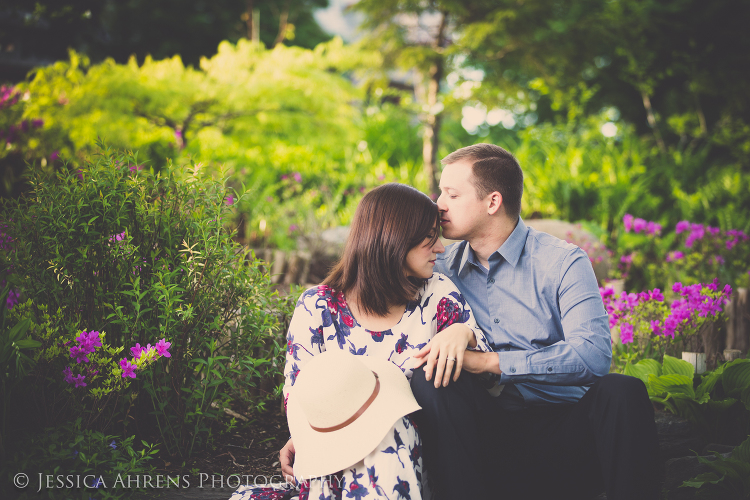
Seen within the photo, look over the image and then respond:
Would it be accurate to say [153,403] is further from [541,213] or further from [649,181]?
[649,181]

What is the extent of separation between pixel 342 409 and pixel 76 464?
0.98 m

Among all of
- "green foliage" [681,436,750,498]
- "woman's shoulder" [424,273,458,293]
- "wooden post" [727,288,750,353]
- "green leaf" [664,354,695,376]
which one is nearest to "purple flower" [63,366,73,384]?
"woman's shoulder" [424,273,458,293]

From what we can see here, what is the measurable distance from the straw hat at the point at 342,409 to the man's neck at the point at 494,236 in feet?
2.58

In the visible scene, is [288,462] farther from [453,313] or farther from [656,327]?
Answer: [656,327]

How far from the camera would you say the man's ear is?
219cm

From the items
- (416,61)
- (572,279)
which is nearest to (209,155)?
(416,61)

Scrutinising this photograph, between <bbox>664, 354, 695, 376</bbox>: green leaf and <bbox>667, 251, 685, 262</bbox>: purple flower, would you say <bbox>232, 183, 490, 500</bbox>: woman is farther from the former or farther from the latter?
<bbox>667, 251, 685, 262</bbox>: purple flower

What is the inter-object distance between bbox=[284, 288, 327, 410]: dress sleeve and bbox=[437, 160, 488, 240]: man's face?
2.14ft

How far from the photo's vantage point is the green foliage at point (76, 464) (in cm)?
174

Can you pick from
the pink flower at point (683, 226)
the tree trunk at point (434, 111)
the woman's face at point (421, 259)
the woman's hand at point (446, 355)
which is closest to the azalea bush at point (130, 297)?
the woman's face at point (421, 259)

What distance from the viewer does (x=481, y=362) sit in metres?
1.79

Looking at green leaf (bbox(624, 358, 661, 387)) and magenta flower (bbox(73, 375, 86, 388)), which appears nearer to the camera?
magenta flower (bbox(73, 375, 86, 388))

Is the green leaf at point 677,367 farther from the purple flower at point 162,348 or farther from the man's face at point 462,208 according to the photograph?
the purple flower at point 162,348

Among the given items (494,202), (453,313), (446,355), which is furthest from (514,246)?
(446,355)
